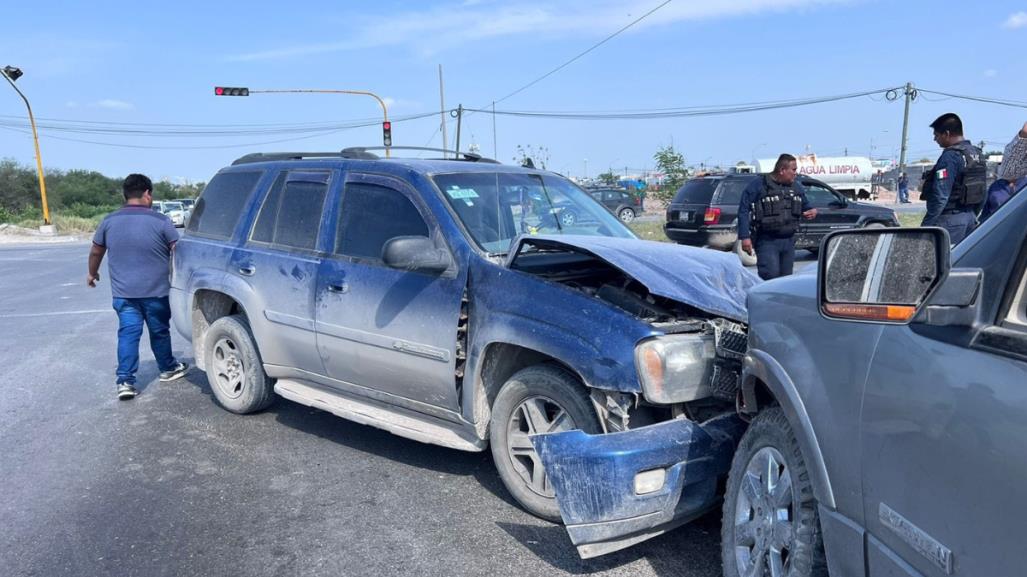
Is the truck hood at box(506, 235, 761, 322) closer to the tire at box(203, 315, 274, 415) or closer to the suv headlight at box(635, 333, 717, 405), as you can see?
the suv headlight at box(635, 333, 717, 405)

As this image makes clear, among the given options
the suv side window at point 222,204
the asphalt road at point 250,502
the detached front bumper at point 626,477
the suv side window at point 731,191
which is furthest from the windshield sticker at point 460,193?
the suv side window at point 731,191

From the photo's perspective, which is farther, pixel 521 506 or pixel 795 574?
pixel 521 506

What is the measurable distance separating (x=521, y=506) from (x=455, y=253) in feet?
4.54

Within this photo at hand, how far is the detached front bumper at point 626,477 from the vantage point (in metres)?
3.11

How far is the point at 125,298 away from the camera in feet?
20.7

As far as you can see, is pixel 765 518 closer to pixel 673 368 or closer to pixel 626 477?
pixel 626 477

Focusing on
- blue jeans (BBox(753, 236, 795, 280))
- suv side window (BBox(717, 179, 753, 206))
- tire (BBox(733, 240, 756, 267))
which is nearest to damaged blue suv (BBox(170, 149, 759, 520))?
blue jeans (BBox(753, 236, 795, 280))

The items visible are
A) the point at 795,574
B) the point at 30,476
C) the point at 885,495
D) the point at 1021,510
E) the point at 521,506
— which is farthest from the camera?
the point at 30,476

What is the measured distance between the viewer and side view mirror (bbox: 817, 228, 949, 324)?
6.13 ft

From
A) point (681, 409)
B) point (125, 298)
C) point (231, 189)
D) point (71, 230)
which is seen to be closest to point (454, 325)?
point (681, 409)

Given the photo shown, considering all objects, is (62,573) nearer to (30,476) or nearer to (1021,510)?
(30,476)

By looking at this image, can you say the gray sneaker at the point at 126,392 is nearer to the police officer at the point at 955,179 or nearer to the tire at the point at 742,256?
the police officer at the point at 955,179

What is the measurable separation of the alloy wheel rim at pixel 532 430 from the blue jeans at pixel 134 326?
387cm

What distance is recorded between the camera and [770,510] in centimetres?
266
